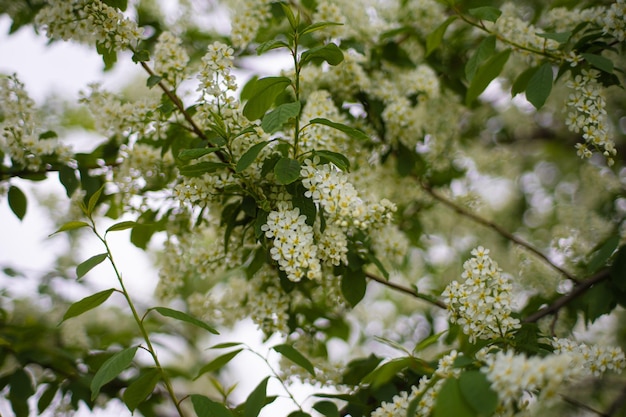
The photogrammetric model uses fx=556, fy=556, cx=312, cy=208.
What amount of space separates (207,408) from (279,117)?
858 millimetres

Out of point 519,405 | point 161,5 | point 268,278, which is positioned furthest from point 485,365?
point 161,5

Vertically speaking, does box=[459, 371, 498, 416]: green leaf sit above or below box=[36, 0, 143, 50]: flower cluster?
below

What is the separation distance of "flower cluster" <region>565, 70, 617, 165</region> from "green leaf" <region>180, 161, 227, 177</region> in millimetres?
1249

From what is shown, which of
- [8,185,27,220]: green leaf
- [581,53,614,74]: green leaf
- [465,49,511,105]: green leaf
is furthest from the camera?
[8,185,27,220]: green leaf

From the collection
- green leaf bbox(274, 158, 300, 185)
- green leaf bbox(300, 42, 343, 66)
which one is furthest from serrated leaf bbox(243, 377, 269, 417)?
green leaf bbox(300, 42, 343, 66)

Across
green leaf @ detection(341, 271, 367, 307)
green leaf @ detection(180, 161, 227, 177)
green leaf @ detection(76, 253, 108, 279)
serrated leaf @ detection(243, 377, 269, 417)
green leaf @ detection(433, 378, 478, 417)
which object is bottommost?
green leaf @ detection(433, 378, 478, 417)

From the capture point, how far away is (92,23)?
6.28 ft

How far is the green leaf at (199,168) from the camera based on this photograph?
1696mm

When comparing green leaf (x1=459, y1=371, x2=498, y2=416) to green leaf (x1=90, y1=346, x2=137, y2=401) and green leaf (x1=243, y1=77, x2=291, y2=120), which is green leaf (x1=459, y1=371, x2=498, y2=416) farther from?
green leaf (x1=243, y1=77, x2=291, y2=120)

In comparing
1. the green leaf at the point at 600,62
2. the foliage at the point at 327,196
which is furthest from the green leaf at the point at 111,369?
the green leaf at the point at 600,62

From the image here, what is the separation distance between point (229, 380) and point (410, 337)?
1847mm

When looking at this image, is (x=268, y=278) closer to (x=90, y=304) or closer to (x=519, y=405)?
(x=90, y=304)

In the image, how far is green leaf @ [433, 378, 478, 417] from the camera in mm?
1218

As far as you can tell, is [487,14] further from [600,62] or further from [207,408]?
[207,408]
